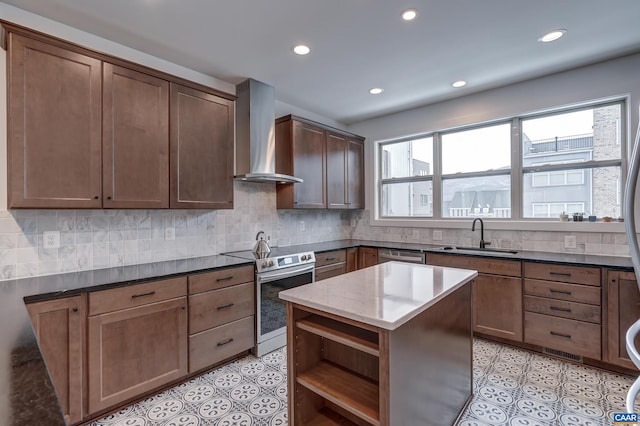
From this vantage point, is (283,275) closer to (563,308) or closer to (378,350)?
(378,350)

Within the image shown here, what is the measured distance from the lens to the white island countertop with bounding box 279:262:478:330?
1.30 meters

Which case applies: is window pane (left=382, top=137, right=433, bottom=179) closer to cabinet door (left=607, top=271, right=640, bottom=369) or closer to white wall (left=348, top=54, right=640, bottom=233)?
white wall (left=348, top=54, right=640, bottom=233)

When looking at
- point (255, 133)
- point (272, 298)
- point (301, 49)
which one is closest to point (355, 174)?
point (255, 133)

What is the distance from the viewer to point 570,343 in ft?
8.59

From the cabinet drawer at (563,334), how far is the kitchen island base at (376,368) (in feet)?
4.44

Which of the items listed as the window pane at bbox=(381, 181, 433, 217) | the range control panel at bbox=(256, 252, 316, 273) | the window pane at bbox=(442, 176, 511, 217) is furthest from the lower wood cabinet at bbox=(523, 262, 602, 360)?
the range control panel at bbox=(256, 252, 316, 273)

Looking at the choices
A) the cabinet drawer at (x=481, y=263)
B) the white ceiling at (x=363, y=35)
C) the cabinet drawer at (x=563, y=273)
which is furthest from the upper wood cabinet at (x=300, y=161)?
the cabinet drawer at (x=563, y=273)

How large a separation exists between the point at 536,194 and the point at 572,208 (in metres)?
0.34

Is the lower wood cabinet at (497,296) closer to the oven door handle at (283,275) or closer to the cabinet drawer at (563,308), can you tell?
the cabinet drawer at (563,308)

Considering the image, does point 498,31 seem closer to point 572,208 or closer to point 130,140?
point 572,208

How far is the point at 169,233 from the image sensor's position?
111 inches

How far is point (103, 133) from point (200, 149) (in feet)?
2.37

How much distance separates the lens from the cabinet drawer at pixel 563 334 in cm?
252

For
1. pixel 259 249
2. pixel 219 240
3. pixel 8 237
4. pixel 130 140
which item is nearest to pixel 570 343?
pixel 259 249
